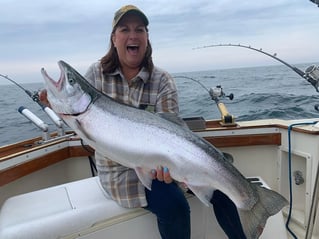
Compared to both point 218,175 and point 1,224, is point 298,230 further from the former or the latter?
point 1,224

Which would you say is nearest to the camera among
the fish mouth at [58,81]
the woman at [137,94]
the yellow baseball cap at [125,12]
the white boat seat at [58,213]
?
the fish mouth at [58,81]

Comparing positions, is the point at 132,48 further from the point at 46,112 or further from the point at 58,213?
the point at 46,112

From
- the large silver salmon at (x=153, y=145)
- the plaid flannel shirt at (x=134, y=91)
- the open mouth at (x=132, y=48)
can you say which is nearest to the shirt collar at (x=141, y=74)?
the plaid flannel shirt at (x=134, y=91)

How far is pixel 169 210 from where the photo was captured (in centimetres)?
212

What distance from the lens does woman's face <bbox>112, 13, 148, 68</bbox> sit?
2.28 m

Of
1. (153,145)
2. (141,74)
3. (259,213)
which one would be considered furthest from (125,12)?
(259,213)

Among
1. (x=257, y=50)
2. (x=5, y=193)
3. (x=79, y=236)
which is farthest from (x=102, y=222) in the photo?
(x=257, y=50)

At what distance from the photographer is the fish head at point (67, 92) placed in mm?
1773

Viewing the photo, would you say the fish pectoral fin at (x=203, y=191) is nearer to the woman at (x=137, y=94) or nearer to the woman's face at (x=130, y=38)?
the woman at (x=137, y=94)

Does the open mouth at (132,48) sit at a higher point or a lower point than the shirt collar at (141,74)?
higher

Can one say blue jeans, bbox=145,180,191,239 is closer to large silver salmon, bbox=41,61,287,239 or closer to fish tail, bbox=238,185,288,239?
large silver salmon, bbox=41,61,287,239

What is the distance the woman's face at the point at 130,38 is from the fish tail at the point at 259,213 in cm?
121

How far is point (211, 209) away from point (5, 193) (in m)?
1.76

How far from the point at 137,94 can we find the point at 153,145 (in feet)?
2.25
